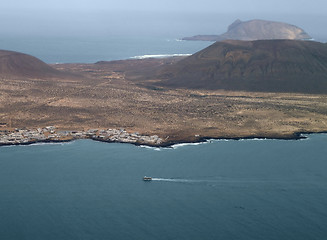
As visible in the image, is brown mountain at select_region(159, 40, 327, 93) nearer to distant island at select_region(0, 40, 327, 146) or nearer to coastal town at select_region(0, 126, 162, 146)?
distant island at select_region(0, 40, 327, 146)

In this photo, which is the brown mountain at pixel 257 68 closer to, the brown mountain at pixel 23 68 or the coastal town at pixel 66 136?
the brown mountain at pixel 23 68

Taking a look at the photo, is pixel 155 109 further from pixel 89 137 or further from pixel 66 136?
pixel 66 136

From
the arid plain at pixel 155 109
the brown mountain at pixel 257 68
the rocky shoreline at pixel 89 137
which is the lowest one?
the rocky shoreline at pixel 89 137

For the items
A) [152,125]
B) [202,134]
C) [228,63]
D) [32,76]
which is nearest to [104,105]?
[152,125]

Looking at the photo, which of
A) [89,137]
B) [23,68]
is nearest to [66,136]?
[89,137]

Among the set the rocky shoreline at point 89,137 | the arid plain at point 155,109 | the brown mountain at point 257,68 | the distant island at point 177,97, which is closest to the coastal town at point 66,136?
the rocky shoreline at point 89,137

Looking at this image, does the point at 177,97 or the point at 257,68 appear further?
the point at 257,68

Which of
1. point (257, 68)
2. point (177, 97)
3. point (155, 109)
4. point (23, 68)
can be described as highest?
point (23, 68)
